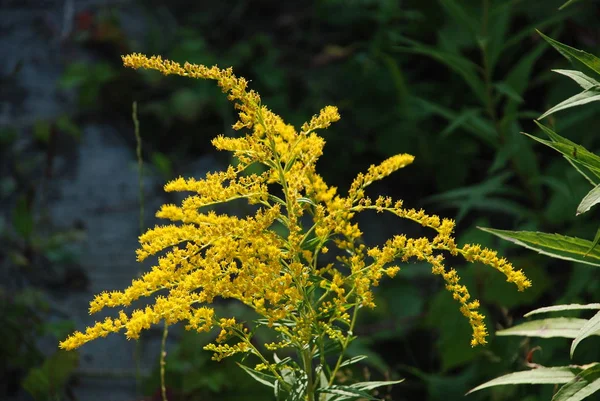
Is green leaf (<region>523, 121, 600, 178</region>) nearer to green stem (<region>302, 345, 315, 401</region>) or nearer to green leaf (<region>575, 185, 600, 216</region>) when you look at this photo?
green leaf (<region>575, 185, 600, 216</region>)

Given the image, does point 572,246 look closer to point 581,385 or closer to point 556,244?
point 556,244

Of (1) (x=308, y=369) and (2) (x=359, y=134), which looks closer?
(1) (x=308, y=369)

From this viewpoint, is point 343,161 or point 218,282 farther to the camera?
point 343,161

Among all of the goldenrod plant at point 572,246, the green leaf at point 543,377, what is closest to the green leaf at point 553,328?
the goldenrod plant at point 572,246

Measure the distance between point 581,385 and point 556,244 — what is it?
37cm

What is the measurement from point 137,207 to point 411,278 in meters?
1.83

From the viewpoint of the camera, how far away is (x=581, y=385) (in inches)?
79.4

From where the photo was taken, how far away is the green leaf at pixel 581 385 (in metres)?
1.99

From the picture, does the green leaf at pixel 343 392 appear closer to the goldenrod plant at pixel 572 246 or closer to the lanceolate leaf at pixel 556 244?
the goldenrod plant at pixel 572 246

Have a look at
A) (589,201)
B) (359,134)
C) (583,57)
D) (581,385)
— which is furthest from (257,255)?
(359,134)

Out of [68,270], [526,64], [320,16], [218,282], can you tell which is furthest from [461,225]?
[218,282]

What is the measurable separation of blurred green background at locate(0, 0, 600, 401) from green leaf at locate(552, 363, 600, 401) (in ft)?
1.36

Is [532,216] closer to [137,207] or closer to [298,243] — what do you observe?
[298,243]

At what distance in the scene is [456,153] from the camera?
4.46 meters
